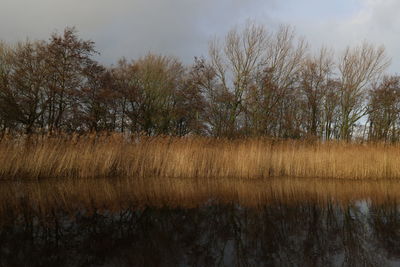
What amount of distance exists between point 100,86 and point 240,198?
47.7 feet

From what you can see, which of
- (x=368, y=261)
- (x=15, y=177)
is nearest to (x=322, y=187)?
(x=368, y=261)

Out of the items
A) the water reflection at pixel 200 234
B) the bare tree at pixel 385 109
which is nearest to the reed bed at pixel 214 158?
the water reflection at pixel 200 234

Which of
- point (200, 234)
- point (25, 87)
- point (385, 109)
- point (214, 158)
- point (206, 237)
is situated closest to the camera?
point (206, 237)

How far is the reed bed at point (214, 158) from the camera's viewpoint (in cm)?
953

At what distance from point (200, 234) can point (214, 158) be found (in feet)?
19.6

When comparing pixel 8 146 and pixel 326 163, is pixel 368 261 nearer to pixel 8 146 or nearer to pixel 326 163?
pixel 326 163

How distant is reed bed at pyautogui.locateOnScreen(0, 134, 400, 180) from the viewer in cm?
953

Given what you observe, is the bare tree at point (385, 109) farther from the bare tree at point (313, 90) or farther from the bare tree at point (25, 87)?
the bare tree at point (25, 87)

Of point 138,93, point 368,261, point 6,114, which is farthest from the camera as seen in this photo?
point 138,93

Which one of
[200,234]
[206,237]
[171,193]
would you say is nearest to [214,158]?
[171,193]

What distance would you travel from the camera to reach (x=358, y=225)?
16.5ft

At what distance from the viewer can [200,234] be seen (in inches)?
178

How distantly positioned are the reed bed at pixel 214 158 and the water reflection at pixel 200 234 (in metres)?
3.23

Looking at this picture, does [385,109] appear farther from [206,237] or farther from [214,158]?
[206,237]
